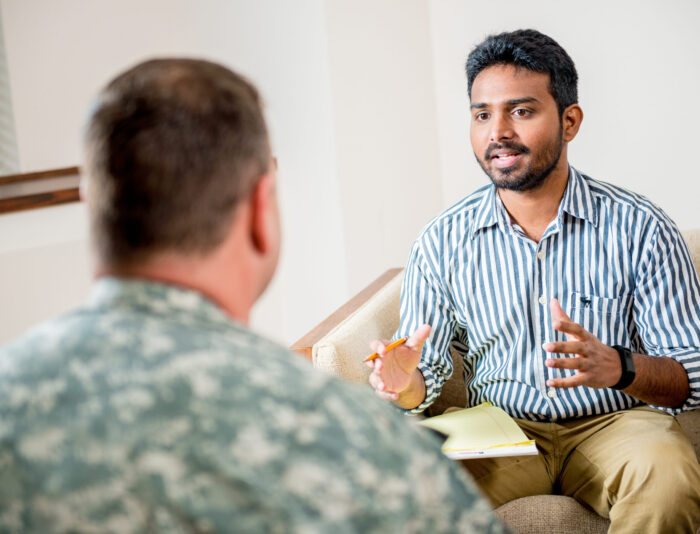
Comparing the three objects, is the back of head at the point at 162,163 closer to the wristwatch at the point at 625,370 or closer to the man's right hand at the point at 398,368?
the man's right hand at the point at 398,368

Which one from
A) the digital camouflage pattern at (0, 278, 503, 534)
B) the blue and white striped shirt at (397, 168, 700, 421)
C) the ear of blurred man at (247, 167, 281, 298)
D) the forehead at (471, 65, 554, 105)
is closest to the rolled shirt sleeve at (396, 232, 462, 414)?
the blue and white striped shirt at (397, 168, 700, 421)

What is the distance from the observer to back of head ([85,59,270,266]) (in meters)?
0.69

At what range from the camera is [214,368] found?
0.61 m

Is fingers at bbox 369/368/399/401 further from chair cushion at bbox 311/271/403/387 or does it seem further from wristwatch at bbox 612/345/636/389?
wristwatch at bbox 612/345/636/389

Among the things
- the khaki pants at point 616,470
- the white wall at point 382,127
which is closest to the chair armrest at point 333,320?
the khaki pants at point 616,470

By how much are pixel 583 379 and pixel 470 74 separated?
808 millimetres

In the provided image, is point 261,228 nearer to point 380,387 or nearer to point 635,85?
point 380,387

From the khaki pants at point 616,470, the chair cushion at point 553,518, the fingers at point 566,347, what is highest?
the fingers at point 566,347

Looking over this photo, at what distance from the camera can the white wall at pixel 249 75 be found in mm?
2967

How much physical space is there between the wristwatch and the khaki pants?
0.42ft

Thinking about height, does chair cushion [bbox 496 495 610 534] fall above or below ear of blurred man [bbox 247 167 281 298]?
below

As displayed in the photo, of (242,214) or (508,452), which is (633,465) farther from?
(242,214)

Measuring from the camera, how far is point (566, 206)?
66.7 inches

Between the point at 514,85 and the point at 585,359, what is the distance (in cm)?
68
